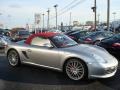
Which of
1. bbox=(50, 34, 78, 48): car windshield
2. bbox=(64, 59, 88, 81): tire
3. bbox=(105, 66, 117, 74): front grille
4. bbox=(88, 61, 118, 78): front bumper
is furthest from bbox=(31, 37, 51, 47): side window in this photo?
bbox=(105, 66, 117, 74): front grille

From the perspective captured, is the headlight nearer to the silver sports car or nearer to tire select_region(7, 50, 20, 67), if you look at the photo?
the silver sports car

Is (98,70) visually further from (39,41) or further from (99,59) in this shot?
(39,41)

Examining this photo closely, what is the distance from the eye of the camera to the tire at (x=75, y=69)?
24.4ft

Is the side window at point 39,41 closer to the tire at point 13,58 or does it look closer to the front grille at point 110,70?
the tire at point 13,58

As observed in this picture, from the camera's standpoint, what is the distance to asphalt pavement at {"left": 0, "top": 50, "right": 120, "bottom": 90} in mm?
6836

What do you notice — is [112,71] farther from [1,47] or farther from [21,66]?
[1,47]

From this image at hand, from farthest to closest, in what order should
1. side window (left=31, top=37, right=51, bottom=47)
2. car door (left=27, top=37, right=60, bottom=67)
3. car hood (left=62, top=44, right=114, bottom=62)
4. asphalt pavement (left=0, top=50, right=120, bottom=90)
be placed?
1. side window (left=31, top=37, right=51, bottom=47)
2. car door (left=27, top=37, right=60, bottom=67)
3. car hood (left=62, top=44, right=114, bottom=62)
4. asphalt pavement (left=0, top=50, right=120, bottom=90)

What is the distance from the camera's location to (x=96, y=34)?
57.2 ft

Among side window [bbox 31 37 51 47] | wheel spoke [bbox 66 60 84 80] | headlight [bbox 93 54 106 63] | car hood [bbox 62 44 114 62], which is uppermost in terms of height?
side window [bbox 31 37 51 47]

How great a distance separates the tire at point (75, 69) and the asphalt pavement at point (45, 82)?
16cm

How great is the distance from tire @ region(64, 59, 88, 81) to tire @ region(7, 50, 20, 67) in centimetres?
237

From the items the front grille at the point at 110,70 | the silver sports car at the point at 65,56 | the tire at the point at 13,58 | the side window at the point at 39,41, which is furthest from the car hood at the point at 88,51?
the tire at the point at 13,58

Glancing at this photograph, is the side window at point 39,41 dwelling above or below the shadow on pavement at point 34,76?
above

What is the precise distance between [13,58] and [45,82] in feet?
8.90
